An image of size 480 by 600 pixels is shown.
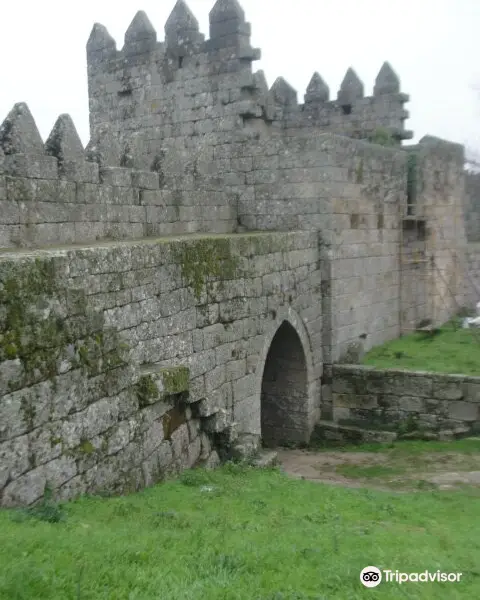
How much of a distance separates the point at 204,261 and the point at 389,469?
12.7 ft

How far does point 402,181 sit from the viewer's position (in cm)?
1357

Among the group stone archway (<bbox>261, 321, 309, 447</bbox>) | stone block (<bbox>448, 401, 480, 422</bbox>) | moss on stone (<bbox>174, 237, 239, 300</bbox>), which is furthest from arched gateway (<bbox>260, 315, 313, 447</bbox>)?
moss on stone (<bbox>174, 237, 239, 300</bbox>)

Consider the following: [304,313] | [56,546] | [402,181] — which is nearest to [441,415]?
[304,313]

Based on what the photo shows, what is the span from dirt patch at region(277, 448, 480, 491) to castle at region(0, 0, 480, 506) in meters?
1.03

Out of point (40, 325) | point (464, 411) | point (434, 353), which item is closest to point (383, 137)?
point (434, 353)

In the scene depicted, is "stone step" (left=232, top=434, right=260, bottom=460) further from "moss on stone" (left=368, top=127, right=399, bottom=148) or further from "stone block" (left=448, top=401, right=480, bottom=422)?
"moss on stone" (left=368, top=127, right=399, bottom=148)

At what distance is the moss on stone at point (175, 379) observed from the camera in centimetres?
650

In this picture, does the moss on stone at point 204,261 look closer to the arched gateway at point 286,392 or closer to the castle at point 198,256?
the castle at point 198,256

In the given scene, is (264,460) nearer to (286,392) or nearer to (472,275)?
(286,392)

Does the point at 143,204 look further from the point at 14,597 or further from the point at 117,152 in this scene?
the point at 14,597

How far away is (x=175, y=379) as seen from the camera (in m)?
6.66

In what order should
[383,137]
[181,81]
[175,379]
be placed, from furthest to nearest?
1. [383,137]
2. [181,81]
3. [175,379]

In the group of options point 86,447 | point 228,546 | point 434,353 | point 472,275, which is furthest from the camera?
point 472,275

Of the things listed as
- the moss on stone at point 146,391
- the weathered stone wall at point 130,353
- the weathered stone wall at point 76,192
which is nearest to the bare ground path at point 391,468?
the weathered stone wall at point 130,353
